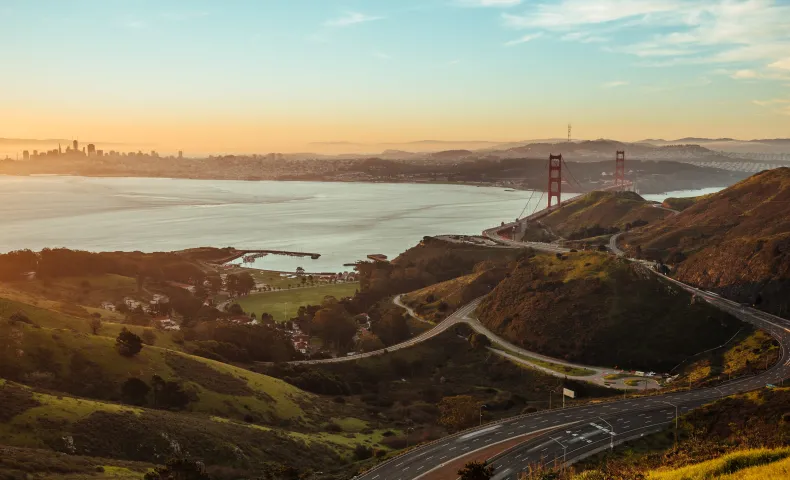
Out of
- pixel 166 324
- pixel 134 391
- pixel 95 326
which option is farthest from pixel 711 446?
pixel 166 324

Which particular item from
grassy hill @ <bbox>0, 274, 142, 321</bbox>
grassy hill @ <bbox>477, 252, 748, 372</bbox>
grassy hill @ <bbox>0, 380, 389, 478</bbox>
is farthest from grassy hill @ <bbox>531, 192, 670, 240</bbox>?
grassy hill @ <bbox>0, 380, 389, 478</bbox>

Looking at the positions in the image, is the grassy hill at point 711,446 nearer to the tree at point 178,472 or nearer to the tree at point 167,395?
the tree at point 178,472

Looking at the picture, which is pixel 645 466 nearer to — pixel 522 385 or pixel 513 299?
pixel 522 385

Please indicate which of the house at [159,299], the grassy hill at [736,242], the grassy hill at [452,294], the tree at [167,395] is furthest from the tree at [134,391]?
the grassy hill at [736,242]

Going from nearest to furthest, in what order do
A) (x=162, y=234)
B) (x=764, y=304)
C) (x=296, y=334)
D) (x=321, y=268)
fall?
(x=764, y=304) < (x=296, y=334) < (x=321, y=268) < (x=162, y=234)

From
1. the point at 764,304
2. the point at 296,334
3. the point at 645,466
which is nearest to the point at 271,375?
the point at 296,334

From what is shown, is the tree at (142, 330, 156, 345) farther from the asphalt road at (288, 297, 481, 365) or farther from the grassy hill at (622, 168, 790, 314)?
the grassy hill at (622, 168, 790, 314)
